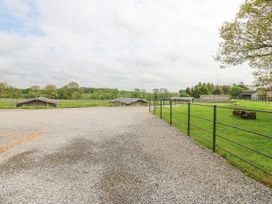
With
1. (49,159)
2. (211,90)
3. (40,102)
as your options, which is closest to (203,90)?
(211,90)

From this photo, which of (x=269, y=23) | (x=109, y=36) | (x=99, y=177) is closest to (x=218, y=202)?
(x=99, y=177)

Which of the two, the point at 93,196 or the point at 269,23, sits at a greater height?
the point at 269,23

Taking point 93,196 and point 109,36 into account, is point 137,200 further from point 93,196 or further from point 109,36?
point 109,36

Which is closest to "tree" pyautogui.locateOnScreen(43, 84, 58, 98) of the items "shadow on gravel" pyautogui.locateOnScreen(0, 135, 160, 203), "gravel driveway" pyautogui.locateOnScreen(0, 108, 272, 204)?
"gravel driveway" pyautogui.locateOnScreen(0, 108, 272, 204)

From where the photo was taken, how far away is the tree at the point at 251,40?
9250 millimetres

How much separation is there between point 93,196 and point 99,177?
562 mm

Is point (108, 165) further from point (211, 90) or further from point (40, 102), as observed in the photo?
point (211, 90)

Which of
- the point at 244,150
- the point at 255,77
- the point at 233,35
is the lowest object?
the point at 244,150

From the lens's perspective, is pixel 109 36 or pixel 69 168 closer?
pixel 69 168

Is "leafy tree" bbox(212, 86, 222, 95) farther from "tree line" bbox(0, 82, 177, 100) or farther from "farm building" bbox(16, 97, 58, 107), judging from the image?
"farm building" bbox(16, 97, 58, 107)

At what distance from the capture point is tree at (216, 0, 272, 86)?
9.25 meters

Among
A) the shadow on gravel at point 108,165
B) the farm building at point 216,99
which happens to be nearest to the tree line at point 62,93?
the farm building at point 216,99

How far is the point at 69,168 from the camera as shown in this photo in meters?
3.14

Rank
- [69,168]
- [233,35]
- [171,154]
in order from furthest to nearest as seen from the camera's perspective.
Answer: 1. [233,35]
2. [171,154]
3. [69,168]
